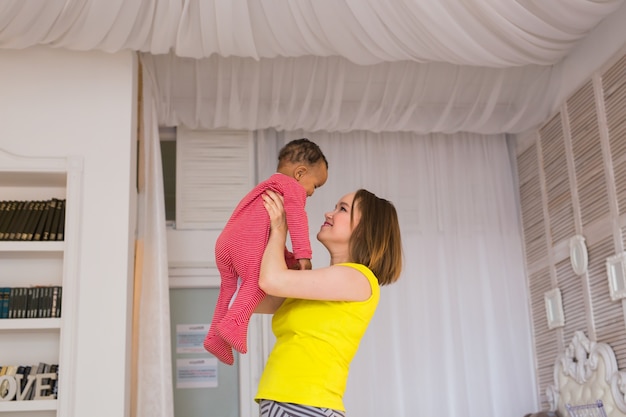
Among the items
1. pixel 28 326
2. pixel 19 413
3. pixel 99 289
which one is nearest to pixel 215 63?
pixel 99 289

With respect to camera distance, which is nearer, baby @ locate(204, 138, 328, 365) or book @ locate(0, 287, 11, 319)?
baby @ locate(204, 138, 328, 365)

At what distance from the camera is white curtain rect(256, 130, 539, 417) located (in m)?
4.41

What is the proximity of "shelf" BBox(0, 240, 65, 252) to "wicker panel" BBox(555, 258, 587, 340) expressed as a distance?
2493 millimetres

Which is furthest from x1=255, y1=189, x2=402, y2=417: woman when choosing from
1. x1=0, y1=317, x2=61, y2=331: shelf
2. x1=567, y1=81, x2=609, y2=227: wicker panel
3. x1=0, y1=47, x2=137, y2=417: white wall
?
x1=567, y1=81, x2=609, y2=227: wicker panel

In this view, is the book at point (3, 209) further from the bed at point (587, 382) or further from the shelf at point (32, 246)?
the bed at point (587, 382)

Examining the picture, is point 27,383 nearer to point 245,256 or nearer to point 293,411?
point 245,256

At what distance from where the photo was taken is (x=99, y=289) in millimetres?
3363

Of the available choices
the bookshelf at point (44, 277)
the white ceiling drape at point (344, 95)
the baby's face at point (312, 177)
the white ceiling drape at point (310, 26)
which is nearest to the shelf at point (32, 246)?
the bookshelf at point (44, 277)

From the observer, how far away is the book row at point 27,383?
10.7 ft

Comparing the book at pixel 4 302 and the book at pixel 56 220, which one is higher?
the book at pixel 56 220

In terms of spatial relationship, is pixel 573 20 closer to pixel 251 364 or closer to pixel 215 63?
pixel 215 63

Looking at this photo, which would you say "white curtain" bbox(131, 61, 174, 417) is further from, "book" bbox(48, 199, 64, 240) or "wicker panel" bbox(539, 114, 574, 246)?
"wicker panel" bbox(539, 114, 574, 246)

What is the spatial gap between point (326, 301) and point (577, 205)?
8.27 ft

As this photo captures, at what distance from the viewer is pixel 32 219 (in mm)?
3477
